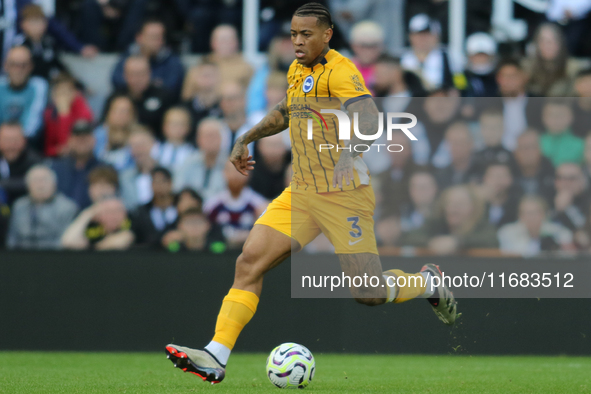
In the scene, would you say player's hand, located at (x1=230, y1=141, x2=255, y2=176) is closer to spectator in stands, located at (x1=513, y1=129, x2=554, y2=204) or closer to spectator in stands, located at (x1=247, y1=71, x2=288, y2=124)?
spectator in stands, located at (x1=513, y1=129, x2=554, y2=204)

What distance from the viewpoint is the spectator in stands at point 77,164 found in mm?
9000

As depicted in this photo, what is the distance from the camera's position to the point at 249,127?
365 inches

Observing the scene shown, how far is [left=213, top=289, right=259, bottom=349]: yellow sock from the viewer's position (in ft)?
17.0

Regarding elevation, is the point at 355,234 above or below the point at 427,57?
below

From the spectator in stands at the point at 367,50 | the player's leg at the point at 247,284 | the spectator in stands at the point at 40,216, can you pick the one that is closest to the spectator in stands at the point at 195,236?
the spectator in stands at the point at 40,216

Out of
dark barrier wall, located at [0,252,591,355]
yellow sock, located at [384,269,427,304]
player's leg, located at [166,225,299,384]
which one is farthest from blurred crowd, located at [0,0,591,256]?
player's leg, located at [166,225,299,384]

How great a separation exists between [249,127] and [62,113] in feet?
7.24

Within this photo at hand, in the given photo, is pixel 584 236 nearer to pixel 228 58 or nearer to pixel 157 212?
pixel 157 212

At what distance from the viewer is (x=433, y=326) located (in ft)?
26.1

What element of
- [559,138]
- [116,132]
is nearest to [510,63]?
[559,138]

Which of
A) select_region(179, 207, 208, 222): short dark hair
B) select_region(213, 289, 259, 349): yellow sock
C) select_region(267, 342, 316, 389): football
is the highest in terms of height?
select_region(179, 207, 208, 222): short dark hair

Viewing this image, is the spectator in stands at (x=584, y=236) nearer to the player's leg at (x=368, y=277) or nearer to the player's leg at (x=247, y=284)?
the player's leg at (x=368, y=277)

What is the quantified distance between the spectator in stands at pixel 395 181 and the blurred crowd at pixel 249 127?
15 millimetres

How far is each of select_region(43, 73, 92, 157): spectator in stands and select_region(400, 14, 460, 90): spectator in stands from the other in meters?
3.67
